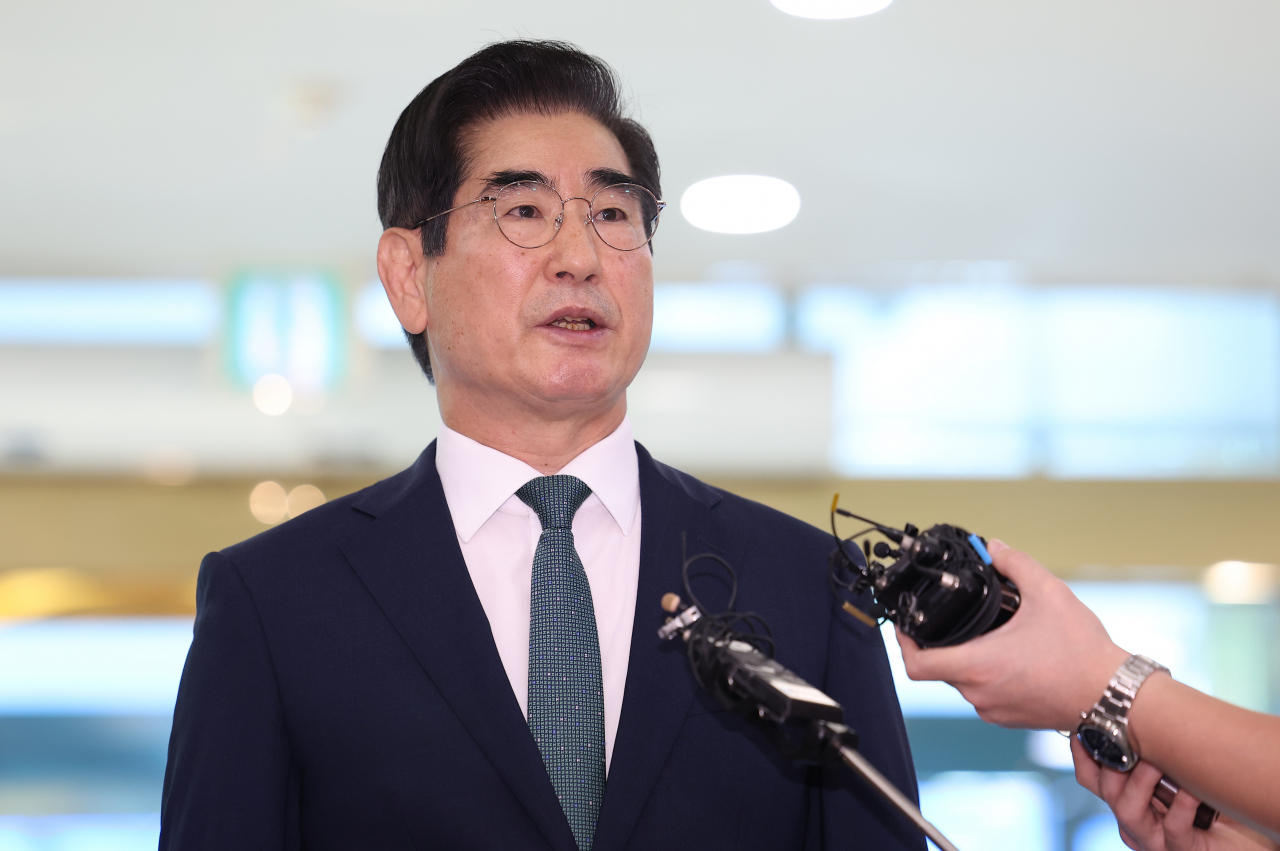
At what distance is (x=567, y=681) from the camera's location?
127 centimetres

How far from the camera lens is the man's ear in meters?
1.64

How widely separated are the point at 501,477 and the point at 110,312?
119 inches

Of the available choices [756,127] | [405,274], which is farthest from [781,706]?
[756,127]

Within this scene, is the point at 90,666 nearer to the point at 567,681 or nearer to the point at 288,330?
the point at 288,330

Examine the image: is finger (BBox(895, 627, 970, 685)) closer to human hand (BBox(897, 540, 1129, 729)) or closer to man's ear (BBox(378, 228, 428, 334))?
human hand (BBox(897, 540, 1129, 729))

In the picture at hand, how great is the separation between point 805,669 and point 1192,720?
1.51 ft

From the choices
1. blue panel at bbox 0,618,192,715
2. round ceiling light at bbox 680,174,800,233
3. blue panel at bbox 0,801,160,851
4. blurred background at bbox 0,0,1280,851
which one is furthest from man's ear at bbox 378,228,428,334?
blue panel at bbox 0,801,160,851

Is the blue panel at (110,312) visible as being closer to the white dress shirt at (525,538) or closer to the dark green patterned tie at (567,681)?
the white dress shirt at (525,538)

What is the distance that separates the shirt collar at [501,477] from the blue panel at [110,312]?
8.96ft

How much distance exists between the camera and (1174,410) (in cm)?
422

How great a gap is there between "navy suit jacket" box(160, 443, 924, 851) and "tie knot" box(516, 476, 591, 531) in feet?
0.34

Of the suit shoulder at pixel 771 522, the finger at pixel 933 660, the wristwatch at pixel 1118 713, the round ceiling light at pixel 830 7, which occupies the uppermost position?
the round ceiling light at pixel 830 7

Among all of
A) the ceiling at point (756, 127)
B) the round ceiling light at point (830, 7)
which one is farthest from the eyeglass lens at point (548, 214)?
the round ceiling light at point (830, 7)

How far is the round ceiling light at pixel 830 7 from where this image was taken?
2775 mm
